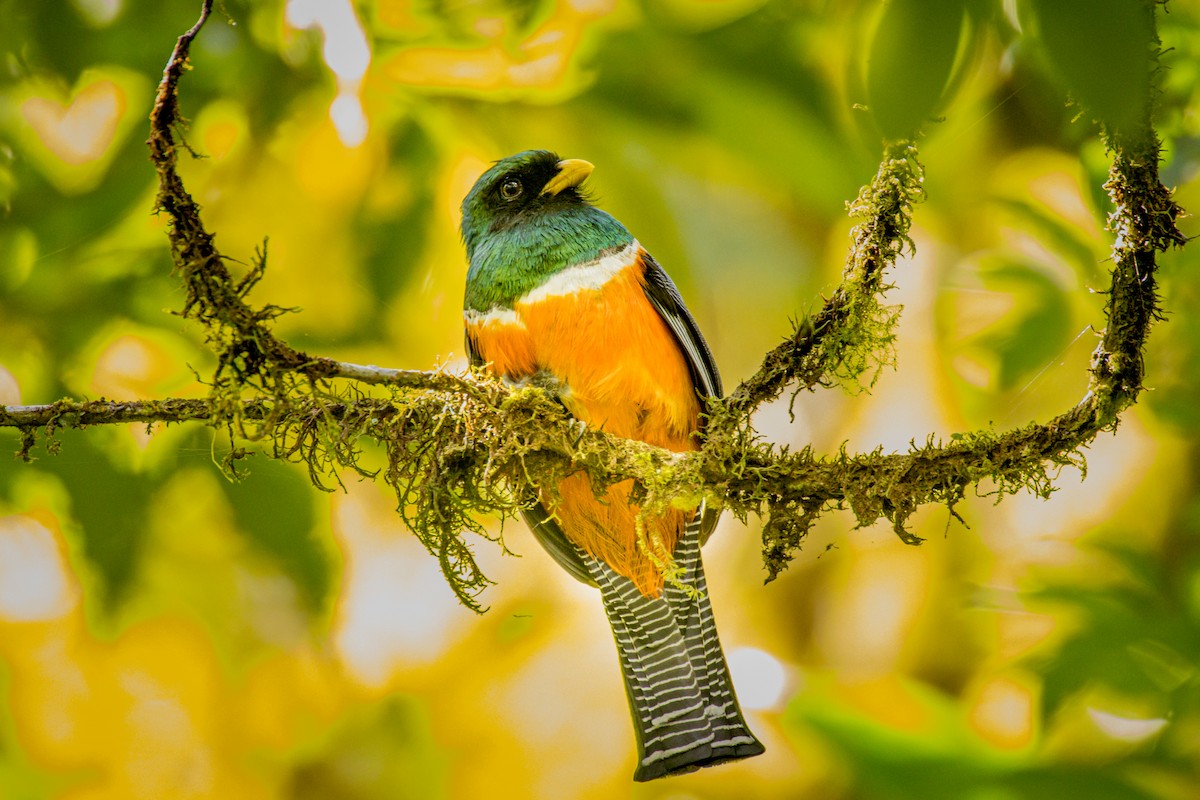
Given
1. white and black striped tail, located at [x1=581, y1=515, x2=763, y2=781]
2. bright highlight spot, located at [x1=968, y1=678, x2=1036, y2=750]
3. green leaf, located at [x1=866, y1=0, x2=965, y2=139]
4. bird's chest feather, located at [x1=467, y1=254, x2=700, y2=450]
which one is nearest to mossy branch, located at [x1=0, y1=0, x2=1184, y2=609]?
bird's chest feather, located at [x1=467, y1=254, x2=700, y2=450]

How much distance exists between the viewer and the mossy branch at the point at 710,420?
1979 mm

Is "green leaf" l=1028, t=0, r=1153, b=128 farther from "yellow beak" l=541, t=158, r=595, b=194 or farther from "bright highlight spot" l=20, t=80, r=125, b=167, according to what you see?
"bright highlight spot" l=20, t=80, r=125, b=167

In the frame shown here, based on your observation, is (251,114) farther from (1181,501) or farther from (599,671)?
(1181,501)

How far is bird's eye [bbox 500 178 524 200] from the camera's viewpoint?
125 inches

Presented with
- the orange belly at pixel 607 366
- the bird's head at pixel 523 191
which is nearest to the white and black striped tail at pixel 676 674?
the orange belly at pixel 607 366

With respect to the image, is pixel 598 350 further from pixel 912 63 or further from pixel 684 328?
pixel 912 63

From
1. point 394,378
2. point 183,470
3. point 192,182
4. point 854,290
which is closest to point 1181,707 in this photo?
point 854,290

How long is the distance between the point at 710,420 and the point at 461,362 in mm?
1327

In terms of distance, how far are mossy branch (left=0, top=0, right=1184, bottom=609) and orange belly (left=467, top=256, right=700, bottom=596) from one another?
0.29m

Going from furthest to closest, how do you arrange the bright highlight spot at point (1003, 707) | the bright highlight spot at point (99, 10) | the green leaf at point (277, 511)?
the bright highlight spot at point (1003, 707)
the green leaf at point (277, 511)
the bright highlight spot at point (99, 10)

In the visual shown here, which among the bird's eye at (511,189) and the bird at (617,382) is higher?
the bird's eye at (511,189)

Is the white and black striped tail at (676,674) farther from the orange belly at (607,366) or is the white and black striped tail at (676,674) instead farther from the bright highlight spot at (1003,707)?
the bright highlight spot at (1003,707)

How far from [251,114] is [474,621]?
7.86 ft

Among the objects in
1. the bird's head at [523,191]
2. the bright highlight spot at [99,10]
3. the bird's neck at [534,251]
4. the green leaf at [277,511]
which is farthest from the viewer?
the bird's head at [523,191]
